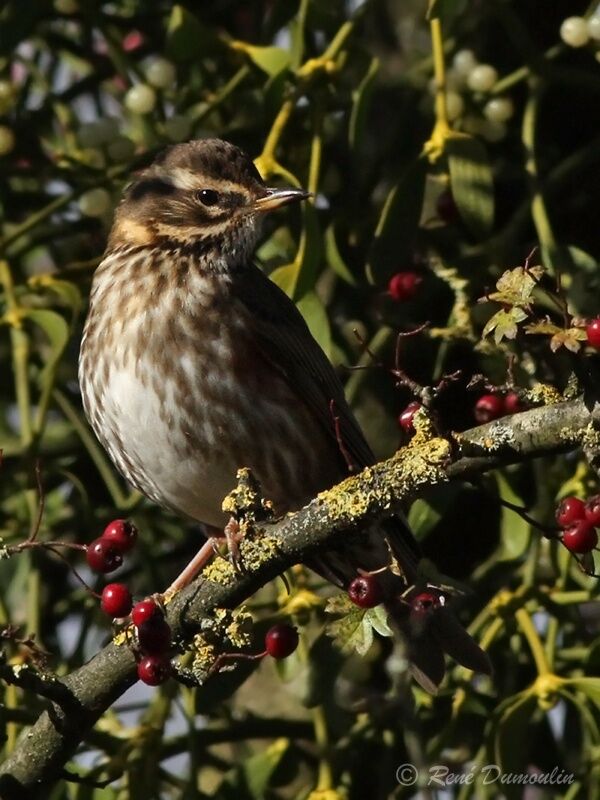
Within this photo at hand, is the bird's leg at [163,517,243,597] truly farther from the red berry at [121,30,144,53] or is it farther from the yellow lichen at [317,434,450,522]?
the red berry at [121,30,144,53]

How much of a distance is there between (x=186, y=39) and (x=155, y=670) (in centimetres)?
195

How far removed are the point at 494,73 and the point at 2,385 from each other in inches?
71.0

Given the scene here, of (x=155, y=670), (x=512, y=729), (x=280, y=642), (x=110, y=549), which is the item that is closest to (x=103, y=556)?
(x=110, y=549)

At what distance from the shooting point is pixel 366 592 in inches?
133

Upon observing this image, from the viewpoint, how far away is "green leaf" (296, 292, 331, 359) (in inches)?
164

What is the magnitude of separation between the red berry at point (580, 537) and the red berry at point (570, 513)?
0.9 inches

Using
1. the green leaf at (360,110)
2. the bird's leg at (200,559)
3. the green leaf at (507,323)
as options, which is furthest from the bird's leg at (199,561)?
the green leaf at (507,323)

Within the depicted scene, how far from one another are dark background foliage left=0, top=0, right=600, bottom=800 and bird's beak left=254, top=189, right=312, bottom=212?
39 millimetres

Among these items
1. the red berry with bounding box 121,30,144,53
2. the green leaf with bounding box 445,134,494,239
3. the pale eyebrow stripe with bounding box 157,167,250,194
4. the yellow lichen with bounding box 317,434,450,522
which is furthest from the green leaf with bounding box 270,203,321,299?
the red berry with bounding box 121,30,144,53

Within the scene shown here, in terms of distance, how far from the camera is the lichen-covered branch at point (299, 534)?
9.61 ft

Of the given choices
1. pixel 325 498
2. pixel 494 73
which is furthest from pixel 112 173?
pixel 325 498

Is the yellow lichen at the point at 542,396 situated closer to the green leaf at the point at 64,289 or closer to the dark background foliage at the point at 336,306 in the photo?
the dark background foliage at the point at 336,306

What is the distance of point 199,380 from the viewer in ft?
14.6

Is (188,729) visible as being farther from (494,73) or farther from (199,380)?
(494,73)
